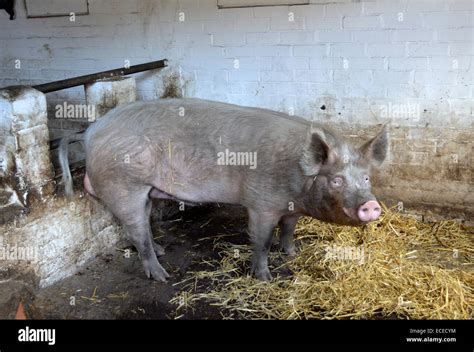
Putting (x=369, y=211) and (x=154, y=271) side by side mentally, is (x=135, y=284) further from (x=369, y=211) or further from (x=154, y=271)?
(x=369, y=211)

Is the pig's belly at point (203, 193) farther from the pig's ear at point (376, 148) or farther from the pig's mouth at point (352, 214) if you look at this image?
the pig's ear at point (376, 148)

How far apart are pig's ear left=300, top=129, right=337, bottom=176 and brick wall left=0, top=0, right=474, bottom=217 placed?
1.73 meters

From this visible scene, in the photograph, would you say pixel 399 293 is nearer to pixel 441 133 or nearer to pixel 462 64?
pixel 441 133

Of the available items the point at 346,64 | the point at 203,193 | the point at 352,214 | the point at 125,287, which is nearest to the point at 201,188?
the point at 203,193

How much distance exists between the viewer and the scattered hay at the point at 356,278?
3.91 metres

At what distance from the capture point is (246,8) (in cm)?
572

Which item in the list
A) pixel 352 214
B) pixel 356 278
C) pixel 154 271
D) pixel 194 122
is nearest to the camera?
pixel 352 214

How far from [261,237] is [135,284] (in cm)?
112

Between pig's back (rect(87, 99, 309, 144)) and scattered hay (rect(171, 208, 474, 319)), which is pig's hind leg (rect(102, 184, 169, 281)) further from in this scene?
pig's back (rect(87, 99, 309, 144))

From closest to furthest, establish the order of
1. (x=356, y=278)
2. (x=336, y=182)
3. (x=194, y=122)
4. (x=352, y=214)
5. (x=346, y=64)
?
(x=352, y=214) < (x=336, y=182) < (x=356, y=278) < (x=194, y=122) < (x=346, y=64)

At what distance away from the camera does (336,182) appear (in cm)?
389

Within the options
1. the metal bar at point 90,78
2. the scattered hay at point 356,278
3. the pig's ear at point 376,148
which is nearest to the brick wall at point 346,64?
the metal bar at point 90,78

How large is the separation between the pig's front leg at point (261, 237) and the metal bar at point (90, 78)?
6.32 feet

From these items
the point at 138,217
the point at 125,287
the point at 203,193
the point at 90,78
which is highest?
the point at 90,78
